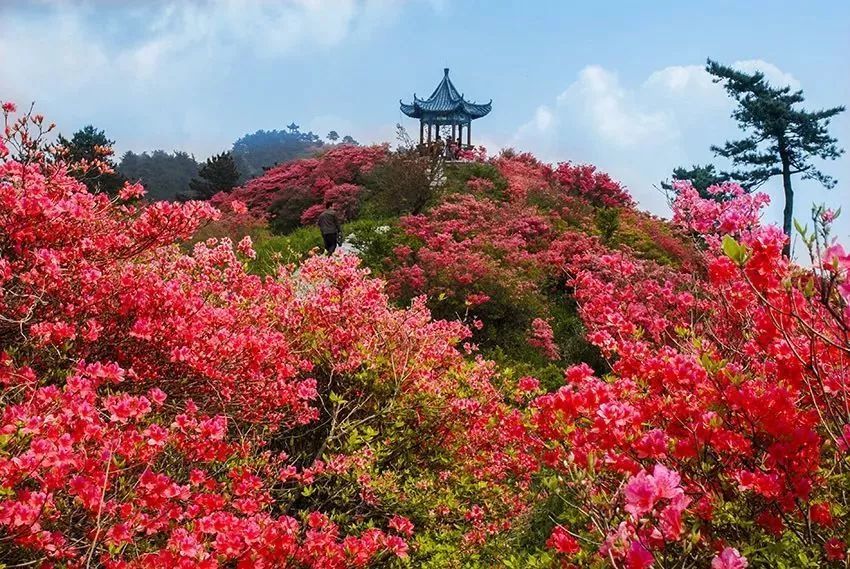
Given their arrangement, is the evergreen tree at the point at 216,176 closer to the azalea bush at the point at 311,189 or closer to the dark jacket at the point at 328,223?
the azalea bush at the point at 311,189

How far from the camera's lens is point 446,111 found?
103 ft

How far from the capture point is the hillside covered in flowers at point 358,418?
8.70 feet

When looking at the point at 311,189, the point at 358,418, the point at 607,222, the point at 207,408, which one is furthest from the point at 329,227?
the point at 207,408

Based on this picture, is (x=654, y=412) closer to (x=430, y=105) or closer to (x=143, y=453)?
(x=143, y=453)

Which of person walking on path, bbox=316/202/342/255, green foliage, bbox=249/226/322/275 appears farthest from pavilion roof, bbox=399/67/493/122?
person walking on path, bbox=316/202/342/255

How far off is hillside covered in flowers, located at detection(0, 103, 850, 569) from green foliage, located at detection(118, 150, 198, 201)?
40440 millimetres

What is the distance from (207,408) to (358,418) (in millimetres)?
1226

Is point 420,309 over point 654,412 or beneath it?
over

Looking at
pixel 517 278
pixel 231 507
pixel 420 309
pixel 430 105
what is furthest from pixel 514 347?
pixel 430 105

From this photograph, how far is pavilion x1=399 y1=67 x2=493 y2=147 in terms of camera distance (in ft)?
103

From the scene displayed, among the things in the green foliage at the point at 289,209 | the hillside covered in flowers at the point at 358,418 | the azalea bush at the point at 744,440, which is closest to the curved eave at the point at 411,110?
the green foliage at the point at 289,209

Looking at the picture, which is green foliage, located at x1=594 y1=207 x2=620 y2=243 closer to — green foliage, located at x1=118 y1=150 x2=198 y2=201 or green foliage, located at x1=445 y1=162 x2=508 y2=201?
green foliage, located at x1=445 y1=162 x2=508 y2=201

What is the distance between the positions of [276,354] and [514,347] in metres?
7.30

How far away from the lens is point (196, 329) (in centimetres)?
378
